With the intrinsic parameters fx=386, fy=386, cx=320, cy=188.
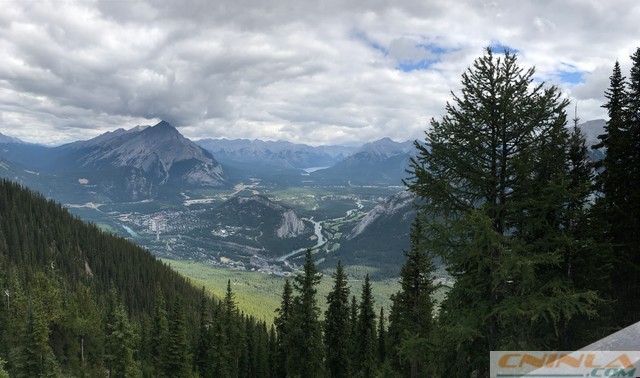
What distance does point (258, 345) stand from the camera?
7750 cm

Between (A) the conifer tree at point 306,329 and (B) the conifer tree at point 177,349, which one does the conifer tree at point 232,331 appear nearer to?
(B) the conifer tree at point 177,349

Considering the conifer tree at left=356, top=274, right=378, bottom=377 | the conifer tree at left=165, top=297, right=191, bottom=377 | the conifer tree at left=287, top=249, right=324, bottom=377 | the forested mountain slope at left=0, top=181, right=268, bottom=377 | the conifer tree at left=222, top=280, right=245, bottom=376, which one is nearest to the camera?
the conifer tree at left=287, top=249, right=324, bottom=377

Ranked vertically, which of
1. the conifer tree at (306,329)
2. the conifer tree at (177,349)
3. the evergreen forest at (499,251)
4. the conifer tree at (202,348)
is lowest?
the conifer tree at (202,348)

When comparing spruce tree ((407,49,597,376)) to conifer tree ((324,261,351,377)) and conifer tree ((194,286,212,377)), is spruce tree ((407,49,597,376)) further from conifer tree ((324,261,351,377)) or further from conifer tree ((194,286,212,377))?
conifer tree ((194,286,212,377))

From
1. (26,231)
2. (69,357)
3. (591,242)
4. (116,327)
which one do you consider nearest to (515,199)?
(591,242)

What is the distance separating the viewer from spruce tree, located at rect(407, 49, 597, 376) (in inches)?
542

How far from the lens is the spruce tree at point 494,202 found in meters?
13.8

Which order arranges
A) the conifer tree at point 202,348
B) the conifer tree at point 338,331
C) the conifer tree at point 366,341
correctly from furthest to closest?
1. the conifer tree at point 202,348
2. the conifer tree at point 366,341
3. the conifer tree at point 338,331

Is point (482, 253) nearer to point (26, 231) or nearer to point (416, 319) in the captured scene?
point (416, 319)

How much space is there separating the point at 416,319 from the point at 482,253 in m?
22.7

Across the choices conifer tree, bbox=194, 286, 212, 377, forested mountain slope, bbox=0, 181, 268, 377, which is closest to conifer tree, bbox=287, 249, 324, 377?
forested mountain slope, bbox=0, 181, 268, 377

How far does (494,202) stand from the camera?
50.1ft

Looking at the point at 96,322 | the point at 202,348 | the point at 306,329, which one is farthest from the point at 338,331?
the point at 96,322

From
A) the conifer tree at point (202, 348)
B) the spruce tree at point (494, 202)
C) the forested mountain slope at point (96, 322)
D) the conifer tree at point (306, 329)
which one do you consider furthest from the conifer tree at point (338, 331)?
the conifer tree at point (202, 348)
